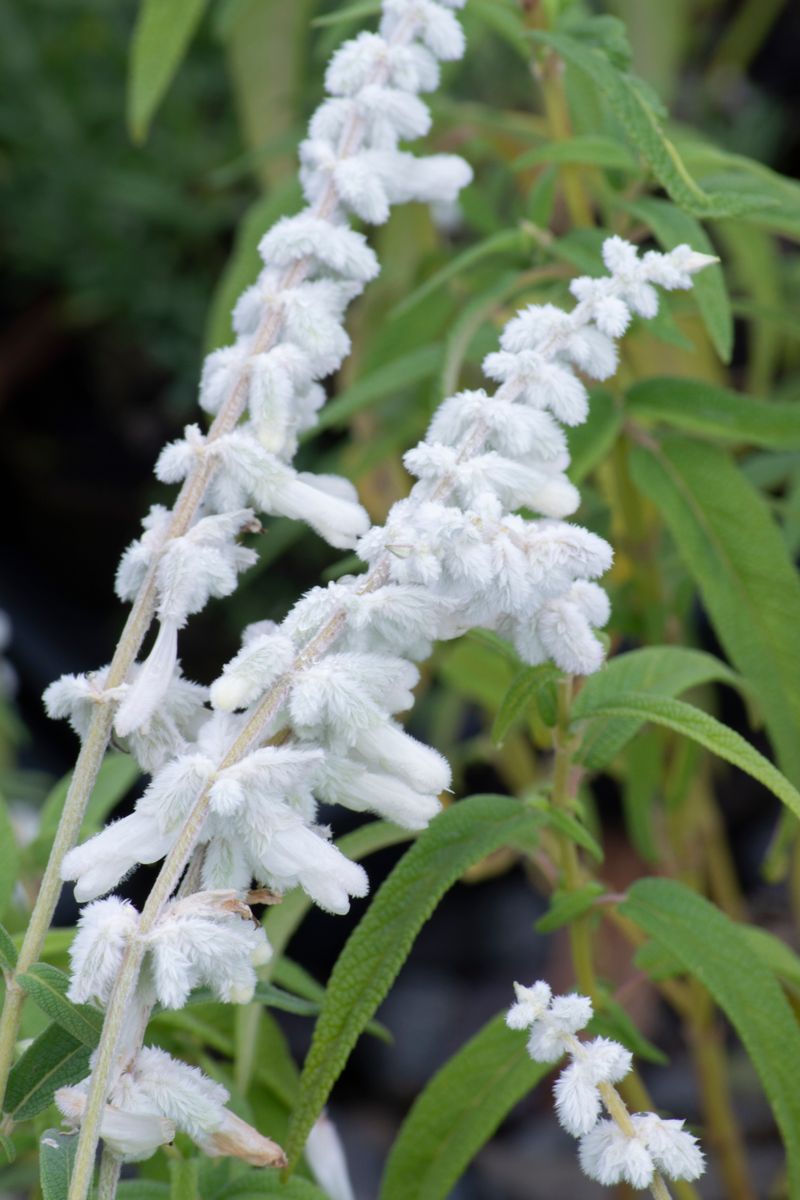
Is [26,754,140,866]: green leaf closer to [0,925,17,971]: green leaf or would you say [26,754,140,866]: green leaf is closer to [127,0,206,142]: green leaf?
[0,925,17,971]: green leaf

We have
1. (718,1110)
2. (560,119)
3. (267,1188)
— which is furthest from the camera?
(718,1110)

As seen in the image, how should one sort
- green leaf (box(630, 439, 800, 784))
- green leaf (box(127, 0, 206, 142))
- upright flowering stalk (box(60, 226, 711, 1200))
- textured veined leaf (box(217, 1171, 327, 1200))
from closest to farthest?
upright flowering stalk (box(60, 226, 711, 1200))
textured veined leaf (box(217, 1171, 327, 1200))
green leaf (box(630, 439, 800, 784))
green leaf (box(127, 0, 206, 142))

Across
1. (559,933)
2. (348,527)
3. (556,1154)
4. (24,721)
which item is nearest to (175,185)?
(24,721)

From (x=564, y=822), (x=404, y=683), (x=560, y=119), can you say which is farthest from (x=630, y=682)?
(x=560, y=119)

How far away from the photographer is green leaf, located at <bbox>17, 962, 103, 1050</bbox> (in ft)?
1.22

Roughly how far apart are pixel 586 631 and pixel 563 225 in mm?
1010

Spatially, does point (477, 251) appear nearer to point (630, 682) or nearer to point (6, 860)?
point (630, 682)

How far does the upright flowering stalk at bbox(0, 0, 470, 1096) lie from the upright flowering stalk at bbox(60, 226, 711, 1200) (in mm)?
23

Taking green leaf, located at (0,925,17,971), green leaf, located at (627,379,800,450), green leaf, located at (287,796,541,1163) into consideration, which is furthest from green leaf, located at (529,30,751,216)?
green leaf, located at (0,925,17,971)

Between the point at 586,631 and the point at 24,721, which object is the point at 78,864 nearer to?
the point at 586,631

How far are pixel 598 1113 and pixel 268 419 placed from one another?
0.22m

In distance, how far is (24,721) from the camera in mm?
1548

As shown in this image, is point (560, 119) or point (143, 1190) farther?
point (560, 119)

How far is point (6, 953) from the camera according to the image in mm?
400
